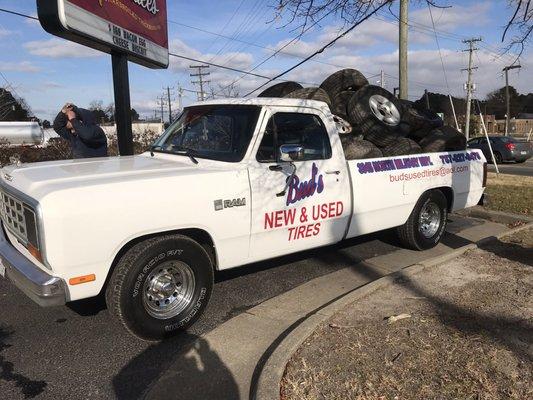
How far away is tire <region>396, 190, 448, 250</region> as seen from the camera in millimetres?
6145

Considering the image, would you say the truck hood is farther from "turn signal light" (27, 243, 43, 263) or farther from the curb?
the curb

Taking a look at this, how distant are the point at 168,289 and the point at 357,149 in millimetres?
2657

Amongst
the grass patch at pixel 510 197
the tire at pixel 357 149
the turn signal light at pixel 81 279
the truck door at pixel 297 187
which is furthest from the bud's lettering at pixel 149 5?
the grass patch at pixel 510 197

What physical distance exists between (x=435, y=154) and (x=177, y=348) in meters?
3.98

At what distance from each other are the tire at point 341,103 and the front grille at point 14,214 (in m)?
3.90

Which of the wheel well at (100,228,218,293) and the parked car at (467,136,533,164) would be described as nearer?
the wheel well at (100,228,218,293)

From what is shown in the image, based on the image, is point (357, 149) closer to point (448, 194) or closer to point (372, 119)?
point (372, 119)

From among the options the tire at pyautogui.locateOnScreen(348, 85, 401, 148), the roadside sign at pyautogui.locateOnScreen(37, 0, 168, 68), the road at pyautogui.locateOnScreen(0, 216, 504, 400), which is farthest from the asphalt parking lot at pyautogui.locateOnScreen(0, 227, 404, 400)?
the roadside sign at pyautogui.locateOnScreen(37, 0, 168, 68)

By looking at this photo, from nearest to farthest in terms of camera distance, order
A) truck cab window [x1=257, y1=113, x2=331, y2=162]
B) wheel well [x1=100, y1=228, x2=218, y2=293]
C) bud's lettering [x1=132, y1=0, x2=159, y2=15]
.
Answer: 1. wheel well [x1=100, y1=228, x2=218, y2=293]
2. truck cab window [x1=257, y1=113, x2=331, y2=162]
3. bud's lettering [x1=132, y1=0, x2=159, y2=15]

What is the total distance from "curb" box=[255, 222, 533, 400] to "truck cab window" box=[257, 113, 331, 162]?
136 centimetres

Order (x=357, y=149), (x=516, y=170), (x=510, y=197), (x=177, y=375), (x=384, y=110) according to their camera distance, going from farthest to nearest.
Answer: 1. (x=516, y=170)
2. (x=510, y=197)
3. (x=384, y=110)
4. (x=357, y=149)
5. (x=177, y=375)

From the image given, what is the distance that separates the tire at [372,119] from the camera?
5.98 m

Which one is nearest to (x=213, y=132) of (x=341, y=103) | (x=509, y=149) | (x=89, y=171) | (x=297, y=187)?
(x=297, y=187)

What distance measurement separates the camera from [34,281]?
3387 millimetres
